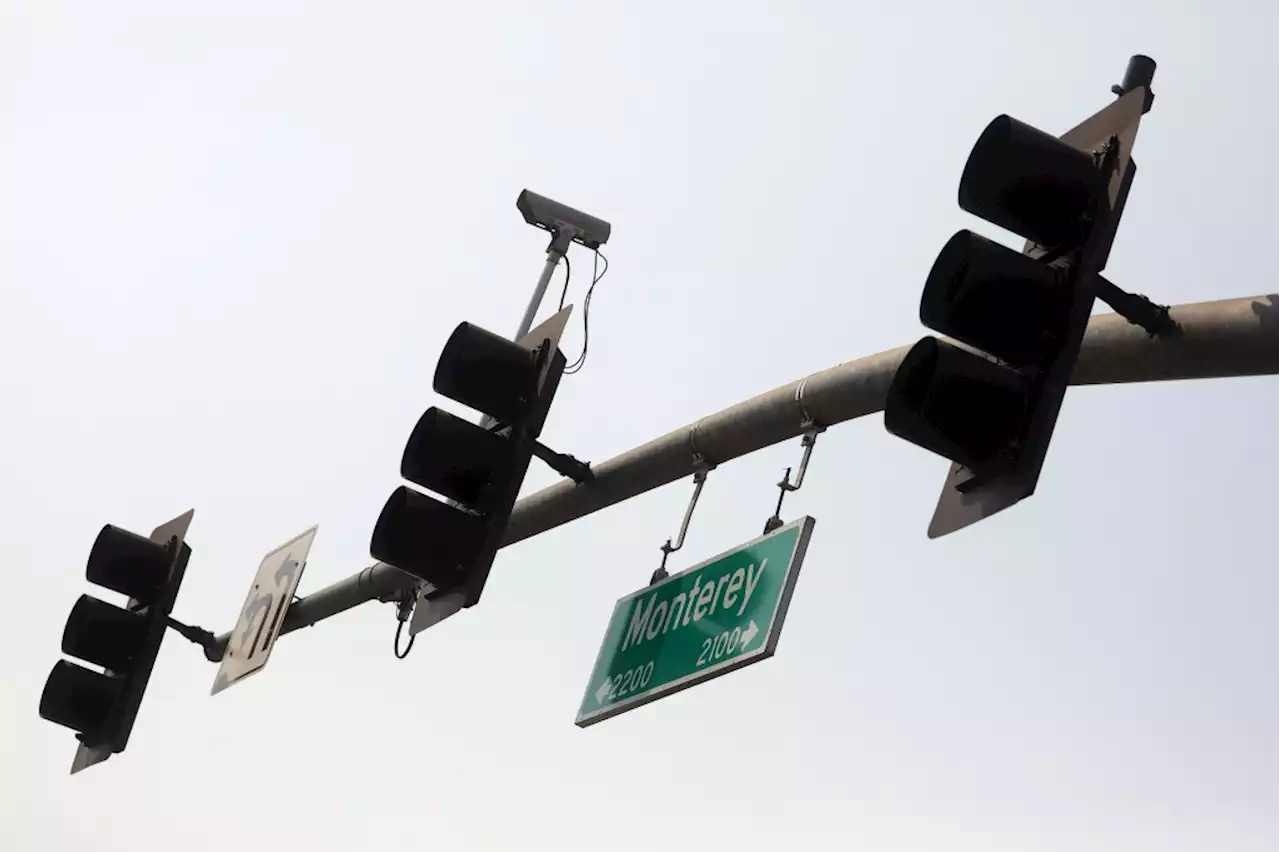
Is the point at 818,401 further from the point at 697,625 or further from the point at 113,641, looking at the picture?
the point at 113,641

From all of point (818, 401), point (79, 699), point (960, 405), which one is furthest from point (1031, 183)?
point (79, 699)

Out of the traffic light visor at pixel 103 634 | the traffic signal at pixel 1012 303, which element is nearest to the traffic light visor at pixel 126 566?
the traffic light visor at pixel 103 634

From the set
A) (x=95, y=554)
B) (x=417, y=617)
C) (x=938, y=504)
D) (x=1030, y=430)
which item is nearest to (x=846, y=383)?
(x=938, y=504)

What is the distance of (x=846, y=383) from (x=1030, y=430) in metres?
1.04

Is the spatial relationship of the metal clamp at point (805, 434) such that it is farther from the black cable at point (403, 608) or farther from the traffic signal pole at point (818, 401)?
the black cable at point (403, 608)

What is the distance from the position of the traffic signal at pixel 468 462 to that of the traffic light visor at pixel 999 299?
243cm

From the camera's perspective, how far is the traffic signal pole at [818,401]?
4168 mm

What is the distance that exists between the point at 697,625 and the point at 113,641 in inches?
186

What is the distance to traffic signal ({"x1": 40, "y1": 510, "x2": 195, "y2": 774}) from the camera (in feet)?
31.1

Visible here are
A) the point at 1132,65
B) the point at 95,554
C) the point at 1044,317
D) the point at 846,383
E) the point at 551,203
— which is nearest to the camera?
the point at 1044,317

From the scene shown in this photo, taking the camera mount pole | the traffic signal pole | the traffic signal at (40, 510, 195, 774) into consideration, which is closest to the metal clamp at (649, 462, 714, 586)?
the traffic signal pole

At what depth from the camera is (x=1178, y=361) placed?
4.31 metres

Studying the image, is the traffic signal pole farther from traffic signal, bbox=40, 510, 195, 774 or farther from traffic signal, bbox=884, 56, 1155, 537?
traffic signal, bbox=40, 510, 195, 774

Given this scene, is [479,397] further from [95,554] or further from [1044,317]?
[95,554]
